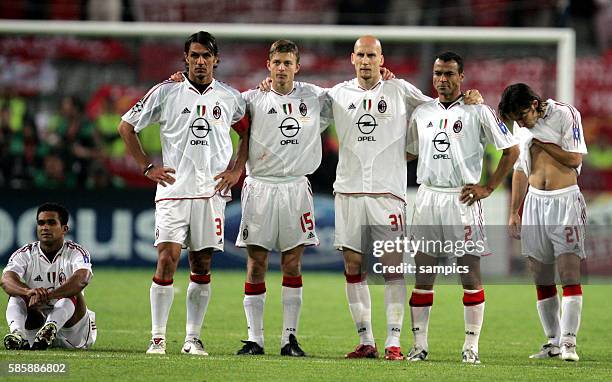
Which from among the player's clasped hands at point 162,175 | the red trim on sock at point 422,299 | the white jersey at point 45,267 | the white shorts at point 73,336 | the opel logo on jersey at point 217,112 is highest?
the opel logo on jersey at point 217,112

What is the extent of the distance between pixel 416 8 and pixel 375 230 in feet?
38.4

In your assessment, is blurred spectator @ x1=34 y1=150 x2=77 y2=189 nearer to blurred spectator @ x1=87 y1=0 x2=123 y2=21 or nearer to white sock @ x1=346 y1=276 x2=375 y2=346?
blurred spectator @ x1=87 y1=0 x2=123 y2=21

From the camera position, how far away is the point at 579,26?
22125mm

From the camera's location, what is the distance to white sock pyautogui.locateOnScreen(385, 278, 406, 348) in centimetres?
915

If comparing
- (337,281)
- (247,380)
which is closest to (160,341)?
(247,380)

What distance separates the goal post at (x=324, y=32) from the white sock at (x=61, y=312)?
856 cm

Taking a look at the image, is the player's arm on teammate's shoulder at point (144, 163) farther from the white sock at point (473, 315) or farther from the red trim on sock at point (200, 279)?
the white sock at point (473, 315)

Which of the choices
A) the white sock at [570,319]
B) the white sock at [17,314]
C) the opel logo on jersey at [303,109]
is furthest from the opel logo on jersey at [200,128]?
the white sock at [570,319]

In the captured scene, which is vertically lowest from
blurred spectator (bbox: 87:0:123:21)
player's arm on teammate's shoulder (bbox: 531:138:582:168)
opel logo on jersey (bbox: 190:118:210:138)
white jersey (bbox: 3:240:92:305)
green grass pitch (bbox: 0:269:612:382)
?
green grass pitch (bbox: 0:269:612:382)

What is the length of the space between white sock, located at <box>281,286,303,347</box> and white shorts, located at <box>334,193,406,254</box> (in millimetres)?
521

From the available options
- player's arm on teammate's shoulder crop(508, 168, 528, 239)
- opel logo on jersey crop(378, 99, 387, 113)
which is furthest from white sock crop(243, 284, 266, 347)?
player's arm on teammate's shoulder crop(508, 168, 528, 239)

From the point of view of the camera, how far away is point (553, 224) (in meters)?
9.62

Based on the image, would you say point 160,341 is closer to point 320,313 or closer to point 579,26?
point 320,313

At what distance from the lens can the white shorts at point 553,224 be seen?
31.4 ft
